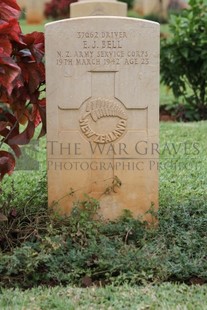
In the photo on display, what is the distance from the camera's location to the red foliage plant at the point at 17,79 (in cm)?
350

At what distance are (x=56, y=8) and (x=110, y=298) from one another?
16890 mm

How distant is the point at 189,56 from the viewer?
8516 mm

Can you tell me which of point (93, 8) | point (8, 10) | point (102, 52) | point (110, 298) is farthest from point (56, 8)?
point (110, 298)

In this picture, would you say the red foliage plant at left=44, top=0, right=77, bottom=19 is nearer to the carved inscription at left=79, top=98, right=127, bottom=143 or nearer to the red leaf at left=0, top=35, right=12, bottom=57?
the carved inscription at left=79, top=98, right=127, bottom=143

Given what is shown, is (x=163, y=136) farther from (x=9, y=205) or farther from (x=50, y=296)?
(x=50, y=296)

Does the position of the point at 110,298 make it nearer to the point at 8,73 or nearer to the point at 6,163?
the point at 6,163

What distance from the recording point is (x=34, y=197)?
13.8 ft

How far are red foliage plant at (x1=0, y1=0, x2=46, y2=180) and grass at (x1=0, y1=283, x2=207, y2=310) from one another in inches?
36.4

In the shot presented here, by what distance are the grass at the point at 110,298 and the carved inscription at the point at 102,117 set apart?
1060mm

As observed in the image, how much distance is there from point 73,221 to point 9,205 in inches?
18.9

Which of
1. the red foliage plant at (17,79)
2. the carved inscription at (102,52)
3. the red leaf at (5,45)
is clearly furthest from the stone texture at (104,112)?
the red leaf at (5,45)

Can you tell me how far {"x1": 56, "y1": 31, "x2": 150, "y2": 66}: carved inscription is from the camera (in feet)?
12.6

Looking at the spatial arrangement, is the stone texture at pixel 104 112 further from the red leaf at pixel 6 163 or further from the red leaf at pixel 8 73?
the red leaf at pixel 8 73

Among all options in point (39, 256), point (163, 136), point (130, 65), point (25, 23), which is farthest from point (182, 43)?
point (25, 23)
